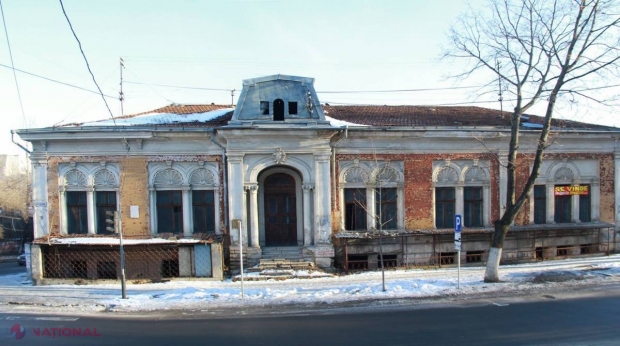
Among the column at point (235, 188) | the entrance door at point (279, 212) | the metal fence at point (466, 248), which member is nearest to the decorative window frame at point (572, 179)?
the metal fence at point (466, 248)

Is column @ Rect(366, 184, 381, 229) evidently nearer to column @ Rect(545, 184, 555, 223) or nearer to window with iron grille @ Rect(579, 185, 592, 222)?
column @ Rect(545, 184, 555, 223)

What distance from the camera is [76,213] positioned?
54.3 ft

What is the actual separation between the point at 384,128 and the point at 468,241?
6.18 metres

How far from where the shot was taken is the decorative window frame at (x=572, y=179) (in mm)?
17922

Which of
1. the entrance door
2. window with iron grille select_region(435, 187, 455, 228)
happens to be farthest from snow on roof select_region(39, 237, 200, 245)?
window with iron grille select_region(435, 187, 455, 228)

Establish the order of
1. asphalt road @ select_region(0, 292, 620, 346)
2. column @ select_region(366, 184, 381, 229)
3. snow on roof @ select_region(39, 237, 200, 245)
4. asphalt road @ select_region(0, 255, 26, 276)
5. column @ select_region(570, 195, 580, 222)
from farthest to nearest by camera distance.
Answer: asphalt road @ select_region(0, 255, 26, 276) → column @ select_region(570, 195, 580, 222) → column @ select_region(366, 184, 381, 229) → snow on roof @ select_region(39, 237, 200, 245) → asphalt road @ select_region(0, 292, 620, 346)

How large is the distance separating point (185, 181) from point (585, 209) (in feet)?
59.7

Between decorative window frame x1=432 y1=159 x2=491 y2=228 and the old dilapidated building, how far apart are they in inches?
1.9

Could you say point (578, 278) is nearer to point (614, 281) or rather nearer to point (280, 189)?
point (614, 281)

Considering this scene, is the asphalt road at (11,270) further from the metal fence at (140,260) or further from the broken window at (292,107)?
the broken window at (292,107)

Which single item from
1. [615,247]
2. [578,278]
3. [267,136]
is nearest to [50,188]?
[267,136]

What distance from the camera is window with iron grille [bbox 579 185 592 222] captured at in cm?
1828

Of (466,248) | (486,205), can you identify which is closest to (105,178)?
(466,248)

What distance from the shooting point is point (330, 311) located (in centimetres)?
1059
